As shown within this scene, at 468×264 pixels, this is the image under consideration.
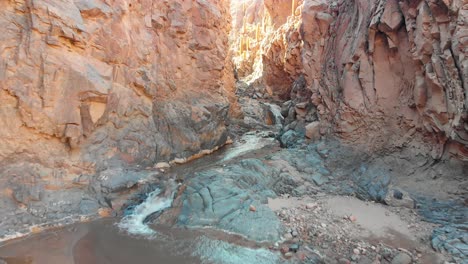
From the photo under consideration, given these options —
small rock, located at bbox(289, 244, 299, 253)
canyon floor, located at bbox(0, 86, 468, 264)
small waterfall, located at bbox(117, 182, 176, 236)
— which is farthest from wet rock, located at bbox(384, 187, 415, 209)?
small waterfall, located at bbox(117, 182, 176, 236)

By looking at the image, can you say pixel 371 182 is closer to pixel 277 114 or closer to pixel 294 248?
pixel 294 248

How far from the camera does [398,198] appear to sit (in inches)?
374

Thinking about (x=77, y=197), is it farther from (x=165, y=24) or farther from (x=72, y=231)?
(x=165, y=24)

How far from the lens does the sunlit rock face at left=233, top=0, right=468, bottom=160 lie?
27.8ft

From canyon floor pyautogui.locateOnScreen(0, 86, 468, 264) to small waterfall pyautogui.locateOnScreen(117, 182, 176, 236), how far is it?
0.11 feet

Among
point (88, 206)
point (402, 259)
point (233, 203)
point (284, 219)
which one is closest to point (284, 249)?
point (284, 219)

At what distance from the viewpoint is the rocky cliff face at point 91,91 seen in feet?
30.6

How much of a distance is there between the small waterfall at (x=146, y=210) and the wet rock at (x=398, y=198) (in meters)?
7.36

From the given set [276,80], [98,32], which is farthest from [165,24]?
[276,80]

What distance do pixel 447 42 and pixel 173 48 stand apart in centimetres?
1196

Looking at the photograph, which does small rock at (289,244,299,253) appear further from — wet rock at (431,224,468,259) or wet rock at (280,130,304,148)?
wet rock at (280,130,304,148)

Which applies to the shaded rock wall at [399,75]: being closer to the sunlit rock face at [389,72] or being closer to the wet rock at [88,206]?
the sunlit rock face at [389,72]

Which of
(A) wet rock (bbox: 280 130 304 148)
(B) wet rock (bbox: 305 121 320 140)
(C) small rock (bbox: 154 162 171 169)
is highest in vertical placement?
(B) wet rock (bbox: 305 121 320 140)

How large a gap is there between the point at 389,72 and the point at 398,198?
4.89 metres
